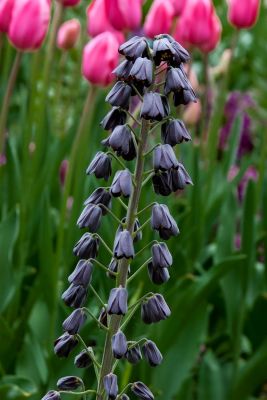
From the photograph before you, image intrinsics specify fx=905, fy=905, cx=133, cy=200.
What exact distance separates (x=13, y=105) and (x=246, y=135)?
1219 millimetres

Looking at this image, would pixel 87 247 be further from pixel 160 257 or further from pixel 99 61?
pixel 99 61

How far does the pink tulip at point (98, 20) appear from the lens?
2.76m

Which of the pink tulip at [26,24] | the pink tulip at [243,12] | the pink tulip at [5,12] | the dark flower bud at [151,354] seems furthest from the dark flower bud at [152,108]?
the pink tulip at [243,12]

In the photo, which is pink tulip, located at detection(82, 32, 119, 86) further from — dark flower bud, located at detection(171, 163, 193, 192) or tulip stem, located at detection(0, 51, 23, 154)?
dark flower bud, located at detection(171, 163, 193, 192)

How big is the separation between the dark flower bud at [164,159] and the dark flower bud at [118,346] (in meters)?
0.25

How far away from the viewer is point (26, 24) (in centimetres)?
253

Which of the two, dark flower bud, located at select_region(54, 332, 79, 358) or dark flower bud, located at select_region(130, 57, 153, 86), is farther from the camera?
dark flower bud, located at select_region(54, 332, 79, 358)

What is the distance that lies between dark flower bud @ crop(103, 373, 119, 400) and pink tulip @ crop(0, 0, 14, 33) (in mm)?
1569

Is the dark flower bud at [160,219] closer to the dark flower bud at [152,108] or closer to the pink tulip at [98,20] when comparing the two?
the dark flower bud at [152,108]

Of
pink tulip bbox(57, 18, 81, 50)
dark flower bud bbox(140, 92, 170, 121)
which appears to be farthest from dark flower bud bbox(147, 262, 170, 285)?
pink tulip bbox(57, 18, 81, 50)

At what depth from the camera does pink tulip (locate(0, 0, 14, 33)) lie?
2.61m

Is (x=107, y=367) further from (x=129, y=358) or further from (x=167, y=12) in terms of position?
(x=167, y=12)

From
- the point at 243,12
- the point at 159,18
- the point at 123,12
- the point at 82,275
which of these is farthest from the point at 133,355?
the point at 243,12

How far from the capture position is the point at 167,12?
2818 millimetres
